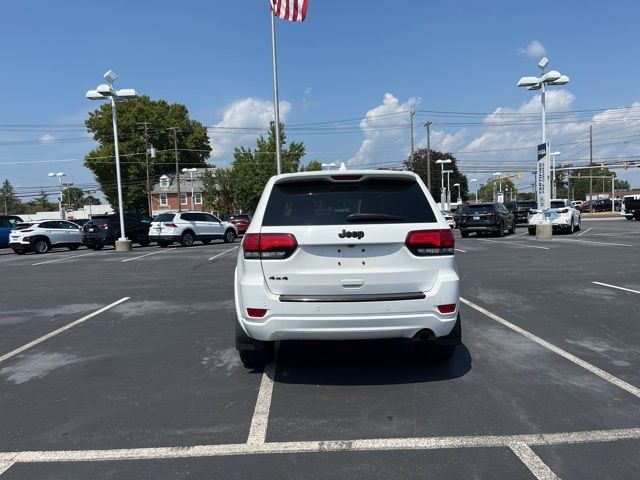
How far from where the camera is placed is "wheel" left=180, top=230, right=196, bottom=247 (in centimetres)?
2547

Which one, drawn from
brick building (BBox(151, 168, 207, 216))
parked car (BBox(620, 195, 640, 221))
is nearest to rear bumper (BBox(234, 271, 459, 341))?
parked car (BBox(620, 195, 640, 221))

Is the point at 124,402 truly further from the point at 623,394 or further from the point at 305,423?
the point at 623,394

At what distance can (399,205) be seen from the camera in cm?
449

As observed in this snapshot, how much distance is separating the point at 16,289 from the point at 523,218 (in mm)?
31818

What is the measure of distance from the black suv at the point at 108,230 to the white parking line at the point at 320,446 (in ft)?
79.3

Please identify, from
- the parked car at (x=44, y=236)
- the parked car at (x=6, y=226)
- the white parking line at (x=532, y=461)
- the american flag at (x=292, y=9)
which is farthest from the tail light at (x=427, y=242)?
the parked car at (x=6, y=226)

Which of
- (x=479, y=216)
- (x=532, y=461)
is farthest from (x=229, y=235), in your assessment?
(x=532, y=461)

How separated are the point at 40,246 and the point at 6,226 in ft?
19.0

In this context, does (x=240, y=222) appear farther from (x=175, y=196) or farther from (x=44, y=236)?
(x=175, y=196)

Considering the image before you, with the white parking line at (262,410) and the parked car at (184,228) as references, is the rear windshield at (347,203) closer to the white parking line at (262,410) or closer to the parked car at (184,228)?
the white parking line at (262,410)

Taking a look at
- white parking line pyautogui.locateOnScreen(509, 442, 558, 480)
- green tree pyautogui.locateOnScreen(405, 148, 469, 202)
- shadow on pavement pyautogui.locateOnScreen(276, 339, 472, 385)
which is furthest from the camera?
green tree pyautogui.locateOnScreen(405, 148, 469, 202)

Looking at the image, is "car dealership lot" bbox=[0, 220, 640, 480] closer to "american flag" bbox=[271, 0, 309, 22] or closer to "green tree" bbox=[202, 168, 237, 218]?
"american flag" bbox=[271, 0, 309, 22]

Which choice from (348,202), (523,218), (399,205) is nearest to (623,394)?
(399,205)

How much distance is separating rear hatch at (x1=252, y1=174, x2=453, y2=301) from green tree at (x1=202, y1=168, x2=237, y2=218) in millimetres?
59032
